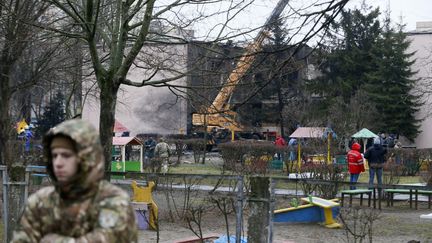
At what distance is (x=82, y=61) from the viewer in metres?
16.1

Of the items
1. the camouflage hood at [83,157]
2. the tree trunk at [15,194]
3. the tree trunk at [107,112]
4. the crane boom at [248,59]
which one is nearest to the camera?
the camouflage hood at [83,157]

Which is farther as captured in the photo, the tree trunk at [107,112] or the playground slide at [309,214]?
the playground slide at [309,214]

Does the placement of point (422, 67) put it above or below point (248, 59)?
above

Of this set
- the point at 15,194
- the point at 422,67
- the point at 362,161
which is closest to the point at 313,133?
the point at 362,161

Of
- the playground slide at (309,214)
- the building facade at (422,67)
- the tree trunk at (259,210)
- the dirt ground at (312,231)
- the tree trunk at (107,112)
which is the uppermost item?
the building facade at (422,67)

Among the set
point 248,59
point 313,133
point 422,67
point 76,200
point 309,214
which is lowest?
point 309,214

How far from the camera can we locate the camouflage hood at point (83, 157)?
329 cm

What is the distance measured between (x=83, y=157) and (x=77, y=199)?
0.22m

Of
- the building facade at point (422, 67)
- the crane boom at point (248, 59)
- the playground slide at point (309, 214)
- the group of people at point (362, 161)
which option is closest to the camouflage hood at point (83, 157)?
the crane boom at point (248, 59)

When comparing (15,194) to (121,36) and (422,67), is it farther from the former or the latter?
(422,67)

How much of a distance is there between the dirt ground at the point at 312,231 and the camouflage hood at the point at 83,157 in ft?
24.0

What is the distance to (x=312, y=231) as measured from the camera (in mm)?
12719

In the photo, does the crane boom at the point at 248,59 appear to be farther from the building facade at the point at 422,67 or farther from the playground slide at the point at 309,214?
the building facade at the point at 422,67

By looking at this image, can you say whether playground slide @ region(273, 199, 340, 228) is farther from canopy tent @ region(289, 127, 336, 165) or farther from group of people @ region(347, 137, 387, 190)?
canopy tent @ region(289, 127, 336, 165)
